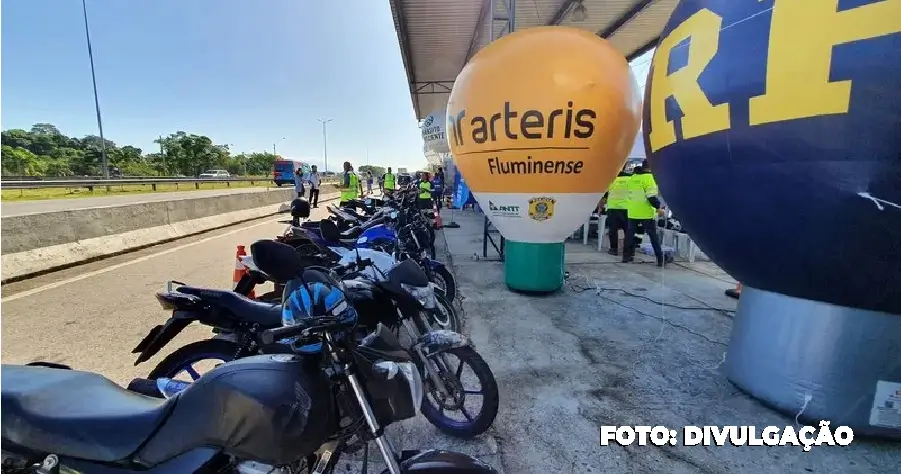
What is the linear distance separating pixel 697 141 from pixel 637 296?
10.6ft

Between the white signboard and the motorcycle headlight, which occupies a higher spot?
the white signboard

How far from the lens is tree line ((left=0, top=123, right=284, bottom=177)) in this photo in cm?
3862

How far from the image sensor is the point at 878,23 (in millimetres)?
1986

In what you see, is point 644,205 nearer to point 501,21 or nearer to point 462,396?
point 462,396

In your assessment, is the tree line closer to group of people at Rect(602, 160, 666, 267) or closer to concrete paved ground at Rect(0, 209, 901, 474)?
concrete paved ground at Rect(0, 209, 901, 474)

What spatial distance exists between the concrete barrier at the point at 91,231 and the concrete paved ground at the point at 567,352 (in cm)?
29

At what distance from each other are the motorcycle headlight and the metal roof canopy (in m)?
7.72

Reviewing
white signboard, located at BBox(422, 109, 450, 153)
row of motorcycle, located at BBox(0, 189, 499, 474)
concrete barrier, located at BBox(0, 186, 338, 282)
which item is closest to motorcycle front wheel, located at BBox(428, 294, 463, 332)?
row of motorcycle, located at BBox(0, 189, 499, 474)

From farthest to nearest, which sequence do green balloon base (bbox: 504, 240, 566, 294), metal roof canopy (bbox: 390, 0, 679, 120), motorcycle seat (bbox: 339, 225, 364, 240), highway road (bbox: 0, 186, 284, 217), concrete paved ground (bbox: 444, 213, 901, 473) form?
metal roof canopy (bbox: 390, 0, 679, 120) < highway road (bbox: 0, 186, 284, 217) < green balloon base (bbox: 504, 240, 566, 294) < motorcycle seat (bbox: 339, 225, 364, 240) < concrete paved ground (bbox: 444, 213, 901, 473)

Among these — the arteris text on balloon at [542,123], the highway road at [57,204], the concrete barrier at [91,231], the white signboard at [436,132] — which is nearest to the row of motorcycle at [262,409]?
the arteris text on balloon at [542,123]

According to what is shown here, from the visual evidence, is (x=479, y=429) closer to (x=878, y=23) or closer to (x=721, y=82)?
(x=721, y=82)

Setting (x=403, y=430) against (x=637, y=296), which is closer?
(x=403, y=430)

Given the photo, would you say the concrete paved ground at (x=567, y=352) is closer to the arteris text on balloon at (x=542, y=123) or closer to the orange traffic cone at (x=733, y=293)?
the orange traffic cone at (x=733, y=293)

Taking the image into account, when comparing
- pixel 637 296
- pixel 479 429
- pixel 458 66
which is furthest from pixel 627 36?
pixel 479 429
